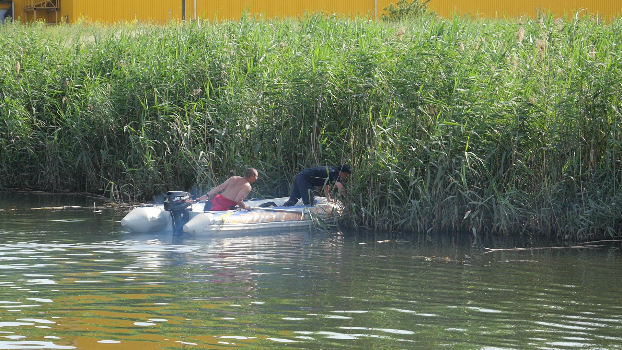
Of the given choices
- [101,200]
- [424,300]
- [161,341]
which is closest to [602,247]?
[424,300]

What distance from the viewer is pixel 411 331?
548cm

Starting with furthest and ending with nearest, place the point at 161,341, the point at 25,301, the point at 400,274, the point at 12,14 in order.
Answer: the point at 12,14
the point at 400,274
the point at 25,301
the point at 161,341

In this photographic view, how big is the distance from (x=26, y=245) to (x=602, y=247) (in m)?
6.37

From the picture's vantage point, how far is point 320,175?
35.4ft

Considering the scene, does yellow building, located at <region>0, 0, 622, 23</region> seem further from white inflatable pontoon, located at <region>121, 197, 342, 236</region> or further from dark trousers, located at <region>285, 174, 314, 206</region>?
white inflatable pontoon, located at <region>121, 197, 342, 236</region>

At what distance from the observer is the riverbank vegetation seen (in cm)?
998

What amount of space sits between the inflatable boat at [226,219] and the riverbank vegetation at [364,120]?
53cm

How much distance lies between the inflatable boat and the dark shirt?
0.33 m

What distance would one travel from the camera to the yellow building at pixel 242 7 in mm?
30828

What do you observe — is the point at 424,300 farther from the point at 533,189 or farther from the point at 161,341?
the point at 533,189

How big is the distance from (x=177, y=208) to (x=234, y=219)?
0.72 m

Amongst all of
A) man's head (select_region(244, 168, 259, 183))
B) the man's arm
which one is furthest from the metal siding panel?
the man's arm

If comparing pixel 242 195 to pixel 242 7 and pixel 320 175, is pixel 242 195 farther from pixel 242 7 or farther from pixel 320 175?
pixel 242 7

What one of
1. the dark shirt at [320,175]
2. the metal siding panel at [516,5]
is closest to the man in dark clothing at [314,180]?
the dark shirt at [320,175]
